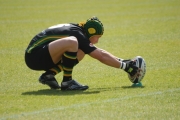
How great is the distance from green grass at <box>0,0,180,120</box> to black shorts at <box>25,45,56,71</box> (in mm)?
452

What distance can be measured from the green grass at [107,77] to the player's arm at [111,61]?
33 cm

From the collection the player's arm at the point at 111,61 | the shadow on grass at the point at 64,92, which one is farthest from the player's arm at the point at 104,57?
the shadow on grass at the point at 64,92

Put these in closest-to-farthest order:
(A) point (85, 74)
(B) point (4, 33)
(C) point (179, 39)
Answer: (A) point (85, 74), (C) point (179, 39), (B) point (4, 33)

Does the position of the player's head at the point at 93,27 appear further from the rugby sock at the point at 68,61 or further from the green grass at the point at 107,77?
the green grass at the point at 107,77

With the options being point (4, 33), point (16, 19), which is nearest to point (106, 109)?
point (4, 33)

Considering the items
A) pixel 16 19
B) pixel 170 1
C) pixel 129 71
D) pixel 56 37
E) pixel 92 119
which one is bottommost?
pixel 92 119

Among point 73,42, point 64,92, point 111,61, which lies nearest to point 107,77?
point 111,61

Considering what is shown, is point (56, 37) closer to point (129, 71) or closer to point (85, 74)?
point (129, 71)

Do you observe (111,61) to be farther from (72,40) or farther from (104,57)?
(72,40)

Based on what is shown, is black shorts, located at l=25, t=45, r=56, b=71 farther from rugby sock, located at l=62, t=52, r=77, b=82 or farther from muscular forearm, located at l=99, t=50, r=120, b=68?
muscular forearm, located at l=99, t=50, r=120, b=68

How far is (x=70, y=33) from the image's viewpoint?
9133 mm

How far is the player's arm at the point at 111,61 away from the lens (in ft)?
29.6

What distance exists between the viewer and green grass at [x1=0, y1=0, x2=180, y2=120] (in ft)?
24.8

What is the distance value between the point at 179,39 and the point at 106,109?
9.23 metres
